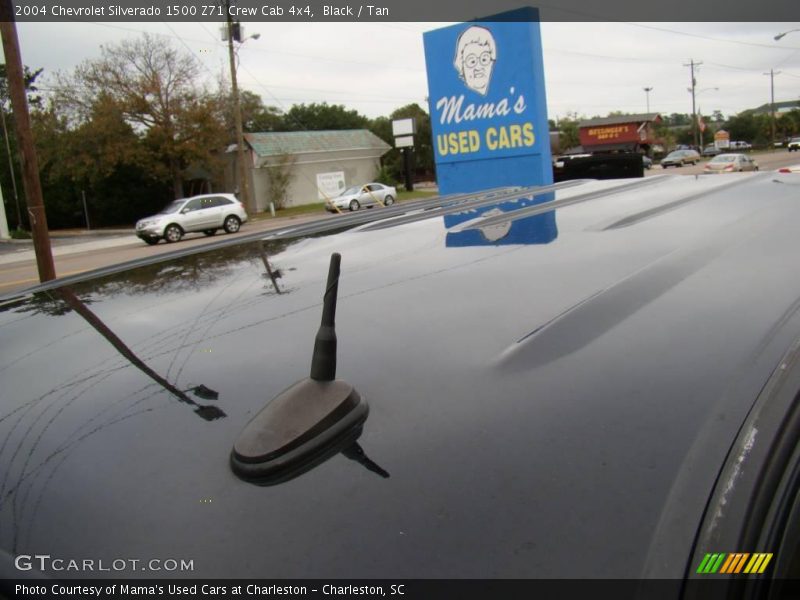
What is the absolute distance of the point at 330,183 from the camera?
4412 cm

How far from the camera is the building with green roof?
41750mm

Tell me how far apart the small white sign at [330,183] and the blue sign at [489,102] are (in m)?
32.1

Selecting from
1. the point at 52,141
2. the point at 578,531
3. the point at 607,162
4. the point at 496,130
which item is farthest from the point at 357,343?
the point at 52,141

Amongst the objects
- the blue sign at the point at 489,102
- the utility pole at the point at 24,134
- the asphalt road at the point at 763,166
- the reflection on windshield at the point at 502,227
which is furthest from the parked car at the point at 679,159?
the reflection on windshield at the point at 502,227

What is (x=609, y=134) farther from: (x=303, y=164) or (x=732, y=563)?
(x=732, y=563)

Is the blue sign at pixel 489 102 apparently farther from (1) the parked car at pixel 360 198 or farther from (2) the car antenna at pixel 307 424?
(1) the parked car at pixel 360 198

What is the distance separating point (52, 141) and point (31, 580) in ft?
143

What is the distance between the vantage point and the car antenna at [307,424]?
96 centimetres

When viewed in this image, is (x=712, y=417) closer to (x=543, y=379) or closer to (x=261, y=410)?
(x=543, y=379)

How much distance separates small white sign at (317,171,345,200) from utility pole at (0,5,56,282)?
30.6 meters

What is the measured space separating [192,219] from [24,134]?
13.6 m

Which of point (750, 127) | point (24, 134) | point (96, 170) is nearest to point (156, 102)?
point (96, 170)

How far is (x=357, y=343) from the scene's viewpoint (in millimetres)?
1332

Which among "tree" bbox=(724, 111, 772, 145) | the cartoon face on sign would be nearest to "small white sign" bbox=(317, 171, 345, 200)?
the cartoon face on sign
